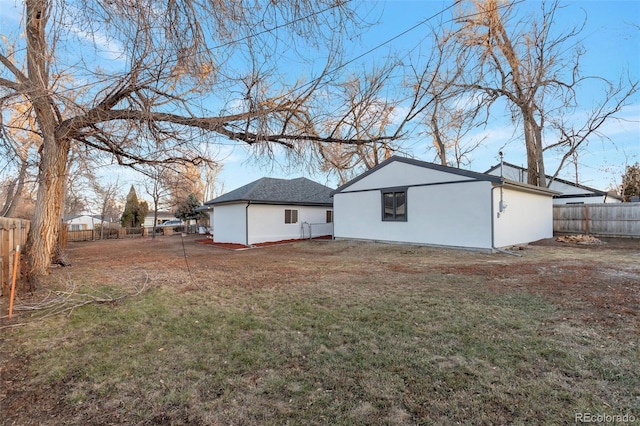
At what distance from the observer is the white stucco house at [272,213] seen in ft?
50.1

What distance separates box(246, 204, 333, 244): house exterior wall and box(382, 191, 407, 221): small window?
18.0ft

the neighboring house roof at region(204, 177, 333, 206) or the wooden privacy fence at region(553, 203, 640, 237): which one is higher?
the neighboring house roof at region(204, 177, 333, 206)

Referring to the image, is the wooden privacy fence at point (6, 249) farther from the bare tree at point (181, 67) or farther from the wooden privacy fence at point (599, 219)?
the wooden privacy fence at point (599, 219)

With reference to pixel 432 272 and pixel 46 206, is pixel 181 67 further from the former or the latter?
pixel 432 272

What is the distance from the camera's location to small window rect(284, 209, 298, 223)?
16578 mm

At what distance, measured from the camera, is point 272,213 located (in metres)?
16.0

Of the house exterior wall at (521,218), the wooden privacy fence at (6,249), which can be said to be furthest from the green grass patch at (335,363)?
the house exterior wall at (521,218)

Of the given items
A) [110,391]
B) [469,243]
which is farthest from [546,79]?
[110,391]

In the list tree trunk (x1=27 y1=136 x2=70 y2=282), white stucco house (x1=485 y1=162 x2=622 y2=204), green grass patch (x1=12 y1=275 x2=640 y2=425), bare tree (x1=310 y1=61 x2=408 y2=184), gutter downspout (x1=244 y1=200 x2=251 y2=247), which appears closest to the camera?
green grass patch (x1=12 y1=275 x2=640 y2=425)

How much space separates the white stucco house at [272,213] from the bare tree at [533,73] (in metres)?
9.53

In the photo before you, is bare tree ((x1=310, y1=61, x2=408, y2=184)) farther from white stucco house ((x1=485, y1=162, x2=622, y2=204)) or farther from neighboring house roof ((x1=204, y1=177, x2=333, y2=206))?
white stucco house ((x1=485, y1=162, x2=622, y2=204))

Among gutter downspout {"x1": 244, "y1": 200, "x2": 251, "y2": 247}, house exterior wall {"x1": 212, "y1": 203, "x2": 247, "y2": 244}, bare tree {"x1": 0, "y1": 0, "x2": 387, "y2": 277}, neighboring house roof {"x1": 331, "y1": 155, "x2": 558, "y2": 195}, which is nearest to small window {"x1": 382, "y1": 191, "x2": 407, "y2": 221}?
neighboring house roof {"x1": 331, "y1": 155, "x2": 558, "y2": 195}

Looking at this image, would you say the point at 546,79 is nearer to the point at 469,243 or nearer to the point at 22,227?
the point at 469,243

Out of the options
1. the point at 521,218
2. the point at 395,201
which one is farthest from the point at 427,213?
the point at 521,218
